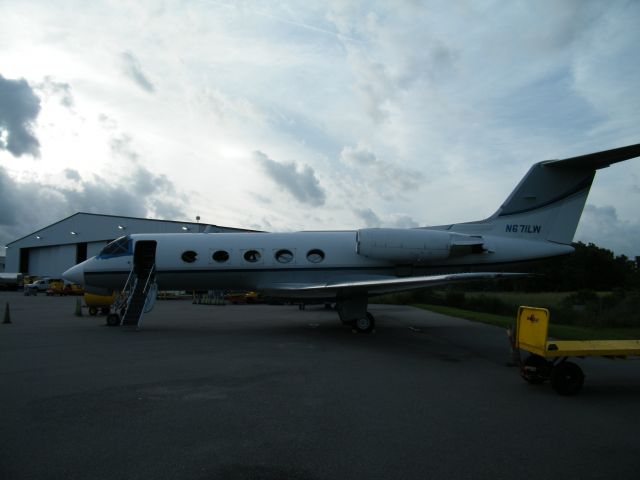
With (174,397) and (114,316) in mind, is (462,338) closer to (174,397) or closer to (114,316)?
(174,397)

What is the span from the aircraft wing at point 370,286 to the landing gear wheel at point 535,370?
2.54 meters

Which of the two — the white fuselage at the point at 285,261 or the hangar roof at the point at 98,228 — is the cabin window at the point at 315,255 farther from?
the hangar roof at the point at 98,228

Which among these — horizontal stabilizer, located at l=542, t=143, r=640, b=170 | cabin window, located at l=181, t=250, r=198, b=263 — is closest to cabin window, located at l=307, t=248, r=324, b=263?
cabin window, located at l=181, t=250, r=198, b=263

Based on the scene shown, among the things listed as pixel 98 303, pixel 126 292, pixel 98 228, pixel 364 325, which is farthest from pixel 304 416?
pixel 98 228

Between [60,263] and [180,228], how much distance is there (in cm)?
2488

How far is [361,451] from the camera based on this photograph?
426 centimetres

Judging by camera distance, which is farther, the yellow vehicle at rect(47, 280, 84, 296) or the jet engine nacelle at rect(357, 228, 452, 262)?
the yellow vehicle at rect(47, 280, 84, 296)

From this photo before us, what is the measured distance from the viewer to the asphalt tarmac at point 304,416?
3.94 m

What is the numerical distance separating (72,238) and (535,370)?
59824 millimetres

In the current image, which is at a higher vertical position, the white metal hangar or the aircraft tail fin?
the white metal hangar

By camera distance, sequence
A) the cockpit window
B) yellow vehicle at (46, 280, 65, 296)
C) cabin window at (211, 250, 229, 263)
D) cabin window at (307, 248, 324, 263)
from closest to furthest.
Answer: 1. cabin window at (307, 248, 324, 263)
2. cabin window at (211, 250, 229, 263)
3. the cockpit window
4. yellow vehicle at (46, 280, 65, 296)

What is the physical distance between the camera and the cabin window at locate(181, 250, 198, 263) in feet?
48.1

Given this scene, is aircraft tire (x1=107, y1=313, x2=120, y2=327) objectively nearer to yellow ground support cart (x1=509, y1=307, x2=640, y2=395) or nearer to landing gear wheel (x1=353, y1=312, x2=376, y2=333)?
landing gear wheel (x1=353, y1=312, x2=376, y2=333)

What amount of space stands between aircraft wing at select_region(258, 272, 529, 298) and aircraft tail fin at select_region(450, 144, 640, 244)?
389cm
